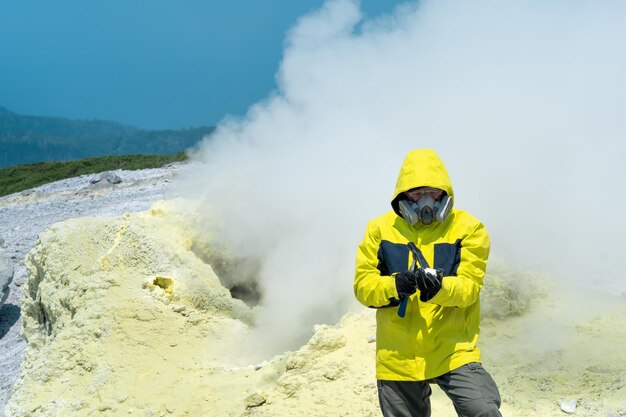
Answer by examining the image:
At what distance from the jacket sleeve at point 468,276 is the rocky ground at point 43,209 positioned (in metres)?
6.56

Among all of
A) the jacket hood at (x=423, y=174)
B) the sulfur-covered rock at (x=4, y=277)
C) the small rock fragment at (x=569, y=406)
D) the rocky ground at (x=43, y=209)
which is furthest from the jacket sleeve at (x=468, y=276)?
the sulfur-covered rock at (x=4, y=277)

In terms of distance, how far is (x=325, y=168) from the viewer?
734 centimetres

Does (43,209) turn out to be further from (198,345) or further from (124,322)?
(198,345)

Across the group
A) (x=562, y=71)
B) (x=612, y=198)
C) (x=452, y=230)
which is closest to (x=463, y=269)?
(x=452, y=230)

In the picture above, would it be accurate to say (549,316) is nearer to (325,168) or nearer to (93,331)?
(325,168)

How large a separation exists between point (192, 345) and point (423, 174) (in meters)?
3.54

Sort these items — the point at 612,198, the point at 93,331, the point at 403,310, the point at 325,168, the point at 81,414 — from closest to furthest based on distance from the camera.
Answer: the point at 403,310, the point at 81,414, the point at 93,331, the point at 325,168, the point at 612,198

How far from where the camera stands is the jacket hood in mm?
2855

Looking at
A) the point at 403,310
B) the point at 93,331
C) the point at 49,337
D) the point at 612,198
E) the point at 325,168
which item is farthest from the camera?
the point at 612,198

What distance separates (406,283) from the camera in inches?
102

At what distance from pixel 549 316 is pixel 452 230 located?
279cm

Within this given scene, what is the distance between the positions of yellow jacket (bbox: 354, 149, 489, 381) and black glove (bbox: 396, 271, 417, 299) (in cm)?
11

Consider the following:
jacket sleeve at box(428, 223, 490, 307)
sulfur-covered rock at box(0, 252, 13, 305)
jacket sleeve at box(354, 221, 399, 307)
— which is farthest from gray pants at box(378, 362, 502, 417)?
sulfur-covered rock at box(0, 252, 13, 305)

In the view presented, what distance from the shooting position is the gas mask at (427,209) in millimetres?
2861
